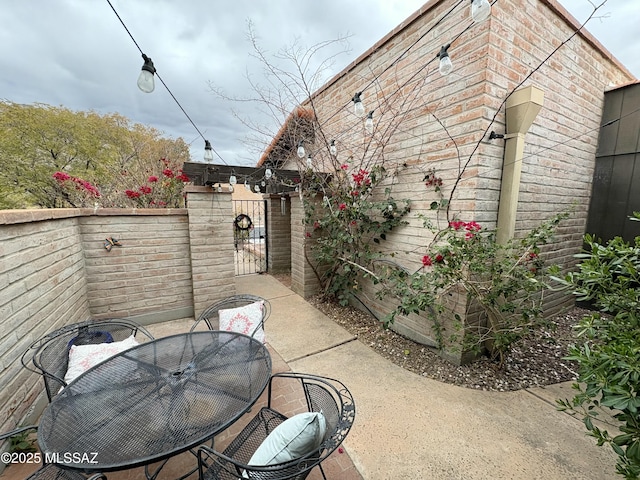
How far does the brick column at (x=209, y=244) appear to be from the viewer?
3.47m

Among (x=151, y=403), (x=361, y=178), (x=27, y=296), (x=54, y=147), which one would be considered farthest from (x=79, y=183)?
(x=54, y=147)

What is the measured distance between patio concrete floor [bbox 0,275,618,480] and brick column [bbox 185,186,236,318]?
166 centimetres

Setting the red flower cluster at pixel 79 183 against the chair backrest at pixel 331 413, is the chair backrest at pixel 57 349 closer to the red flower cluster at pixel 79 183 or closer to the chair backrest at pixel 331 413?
the chair backrest at pixel 331 413

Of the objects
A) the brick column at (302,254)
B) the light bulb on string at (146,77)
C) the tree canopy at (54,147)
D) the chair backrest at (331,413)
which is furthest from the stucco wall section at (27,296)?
the tree canopy at (54,147)

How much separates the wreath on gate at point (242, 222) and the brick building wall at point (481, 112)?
415 cm

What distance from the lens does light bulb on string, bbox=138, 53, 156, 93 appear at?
1759mm

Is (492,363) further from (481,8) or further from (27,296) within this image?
(27,296)

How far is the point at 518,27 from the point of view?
7.34ft

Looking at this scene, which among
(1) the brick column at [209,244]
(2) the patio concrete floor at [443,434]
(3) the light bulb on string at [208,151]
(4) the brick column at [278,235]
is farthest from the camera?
(4) the brick column at [278,235]

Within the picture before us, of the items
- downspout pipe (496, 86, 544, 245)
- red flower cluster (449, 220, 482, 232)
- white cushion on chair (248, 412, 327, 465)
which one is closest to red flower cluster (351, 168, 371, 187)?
red flower cluster (449, 220, 482, 232)

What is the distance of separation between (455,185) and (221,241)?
313 centimetres

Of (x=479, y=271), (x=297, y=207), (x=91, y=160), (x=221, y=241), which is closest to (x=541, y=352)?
(x=479, y=271)

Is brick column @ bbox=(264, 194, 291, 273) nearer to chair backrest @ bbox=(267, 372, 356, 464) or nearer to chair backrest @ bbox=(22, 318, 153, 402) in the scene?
chair backrest @ bbox=(22, 318, 153, 402)

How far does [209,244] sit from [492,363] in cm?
378
